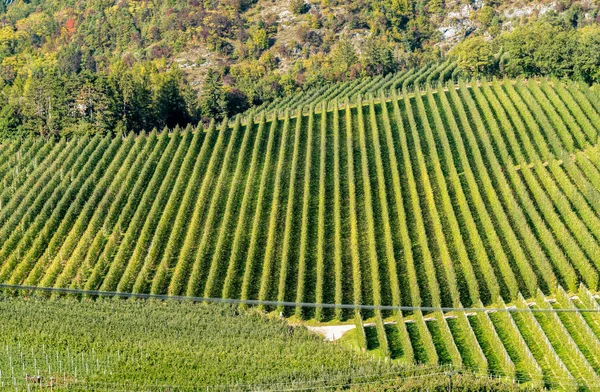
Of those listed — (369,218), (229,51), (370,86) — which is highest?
(369,218)

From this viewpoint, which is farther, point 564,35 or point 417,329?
point 564,35

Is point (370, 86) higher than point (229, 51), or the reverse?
point (370, 86)

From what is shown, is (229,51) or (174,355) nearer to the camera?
(174,355)

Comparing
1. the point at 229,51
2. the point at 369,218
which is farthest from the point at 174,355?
the point at 229,51

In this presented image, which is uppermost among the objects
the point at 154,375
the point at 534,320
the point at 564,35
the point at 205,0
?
the point at 154,375

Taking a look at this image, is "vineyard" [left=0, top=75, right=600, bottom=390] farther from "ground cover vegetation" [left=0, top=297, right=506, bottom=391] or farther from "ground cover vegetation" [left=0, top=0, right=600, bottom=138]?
"ground cover vegetation" [left=0, top=0, right=600, bottom=138]

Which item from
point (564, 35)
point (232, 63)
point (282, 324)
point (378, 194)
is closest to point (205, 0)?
point (232, 63)

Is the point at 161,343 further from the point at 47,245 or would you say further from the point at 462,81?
the point at 462,81

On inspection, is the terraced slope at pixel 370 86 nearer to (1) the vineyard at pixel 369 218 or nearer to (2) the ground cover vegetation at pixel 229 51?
(2) the ground cover vegetation at pixel 229 51

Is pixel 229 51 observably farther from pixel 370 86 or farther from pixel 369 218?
pixel 369 218

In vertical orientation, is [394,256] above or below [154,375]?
below
